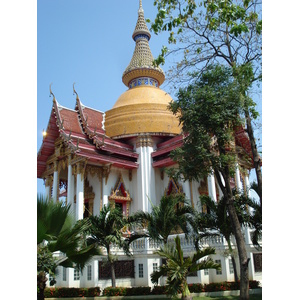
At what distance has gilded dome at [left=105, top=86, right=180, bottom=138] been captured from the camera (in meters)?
20.6

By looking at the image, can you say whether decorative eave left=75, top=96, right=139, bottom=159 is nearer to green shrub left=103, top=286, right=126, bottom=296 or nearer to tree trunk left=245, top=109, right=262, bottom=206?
green shrub left=103, top=286, right=126, bottom=296

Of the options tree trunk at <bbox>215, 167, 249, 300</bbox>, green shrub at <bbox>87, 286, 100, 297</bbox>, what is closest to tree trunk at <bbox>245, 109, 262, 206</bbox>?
tree trunk at <bbox>215, 167, 249, 300</bbox>

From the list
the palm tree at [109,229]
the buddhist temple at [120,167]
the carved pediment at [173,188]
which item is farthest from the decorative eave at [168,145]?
the palm tree at [109,229]

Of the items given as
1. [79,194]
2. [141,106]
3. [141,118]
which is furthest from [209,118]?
[141,106]

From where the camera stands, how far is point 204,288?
11109mm

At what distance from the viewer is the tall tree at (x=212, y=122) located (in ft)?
29.8

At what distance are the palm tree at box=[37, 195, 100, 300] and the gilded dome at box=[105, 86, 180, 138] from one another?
1356cm

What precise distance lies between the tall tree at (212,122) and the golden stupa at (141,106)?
9.27m

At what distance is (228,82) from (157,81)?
1728cm
